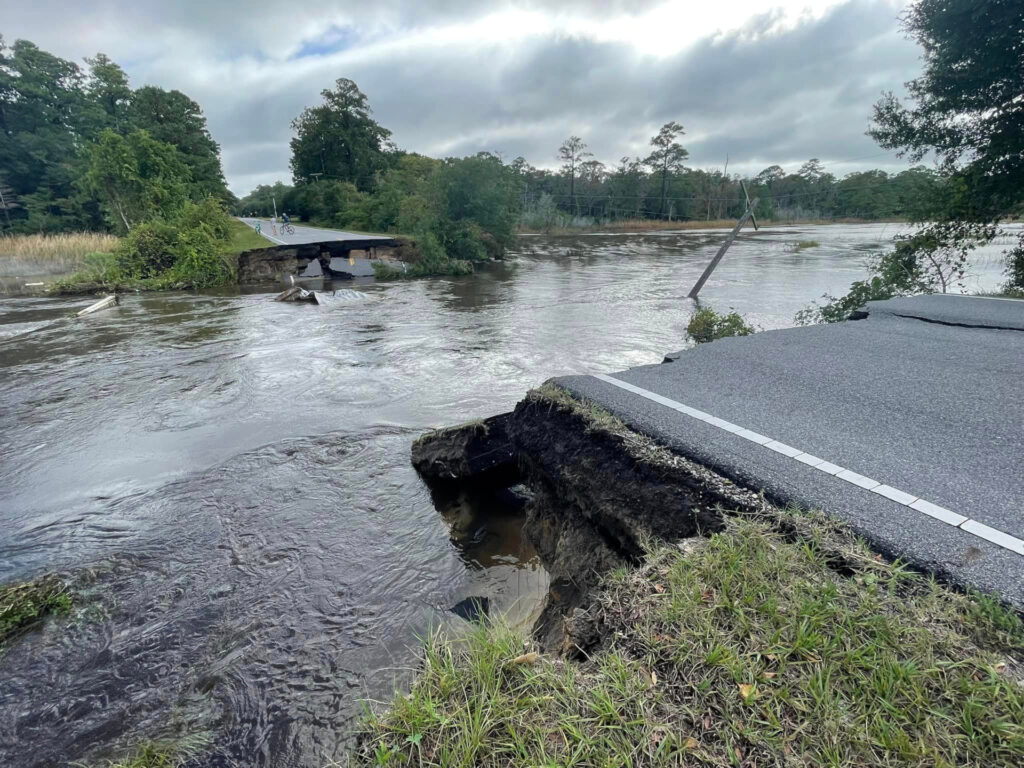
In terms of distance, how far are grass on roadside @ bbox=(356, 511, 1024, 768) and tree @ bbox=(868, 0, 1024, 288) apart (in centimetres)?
1176

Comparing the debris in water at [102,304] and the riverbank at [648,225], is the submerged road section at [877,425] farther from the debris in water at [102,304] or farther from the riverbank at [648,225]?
the riverbank at [648,225]

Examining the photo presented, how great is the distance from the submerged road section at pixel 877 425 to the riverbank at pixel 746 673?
27cm

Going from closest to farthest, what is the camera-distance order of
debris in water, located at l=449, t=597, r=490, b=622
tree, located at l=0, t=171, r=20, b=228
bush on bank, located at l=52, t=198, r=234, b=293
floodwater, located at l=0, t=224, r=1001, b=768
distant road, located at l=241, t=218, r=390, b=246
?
floodwater, located at l=0, t=224, r=1001, b=768
debris in water, located at l=449, t=597, r=490, b=622
bush on bank, located at l=52, t=198, r=234, b=293
distant road, located at l=241, t=218, r=390, b=246
tree, located at l=0, t=171, r=20, b=228

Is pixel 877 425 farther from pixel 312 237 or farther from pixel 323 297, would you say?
pixel 312 237

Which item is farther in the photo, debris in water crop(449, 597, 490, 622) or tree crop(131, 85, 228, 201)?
tree crop(131, 85, 228, 201)

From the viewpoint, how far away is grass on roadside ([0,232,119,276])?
2433cm

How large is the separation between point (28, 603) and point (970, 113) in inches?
613

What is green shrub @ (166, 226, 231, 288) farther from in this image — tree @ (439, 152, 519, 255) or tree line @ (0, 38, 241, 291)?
tree @ (439, 152, 519, 255)

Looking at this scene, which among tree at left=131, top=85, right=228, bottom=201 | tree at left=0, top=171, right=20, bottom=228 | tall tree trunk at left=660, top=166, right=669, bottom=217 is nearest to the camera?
tree at left=0, top=171, right=20, bottom=228

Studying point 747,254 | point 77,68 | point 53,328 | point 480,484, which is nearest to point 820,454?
point 480,484

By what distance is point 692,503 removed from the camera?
8.88 ft

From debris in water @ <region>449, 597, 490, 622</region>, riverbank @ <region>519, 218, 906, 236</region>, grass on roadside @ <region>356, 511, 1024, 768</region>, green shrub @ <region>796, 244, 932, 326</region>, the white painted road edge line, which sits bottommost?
debris in water @ <region>449, 597, 490, 622</region>

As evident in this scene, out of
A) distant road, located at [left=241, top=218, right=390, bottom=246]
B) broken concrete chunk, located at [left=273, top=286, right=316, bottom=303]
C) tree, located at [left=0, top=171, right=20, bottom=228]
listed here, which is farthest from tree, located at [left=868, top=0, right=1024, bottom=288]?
tree, located at [left=0, top=171, right=20, bottom=228]

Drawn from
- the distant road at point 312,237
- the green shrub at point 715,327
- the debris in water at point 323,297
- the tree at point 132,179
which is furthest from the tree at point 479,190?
the green shrub at point 715,327
